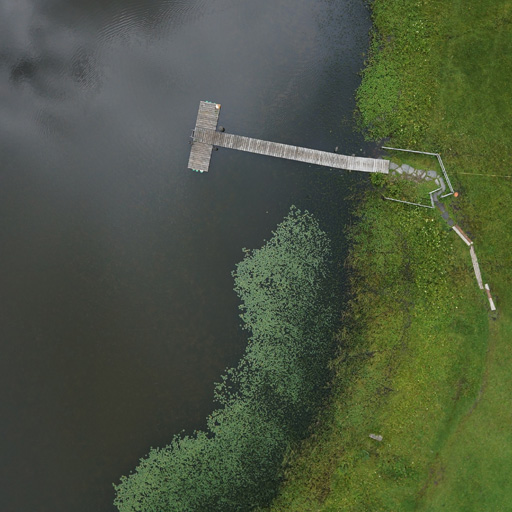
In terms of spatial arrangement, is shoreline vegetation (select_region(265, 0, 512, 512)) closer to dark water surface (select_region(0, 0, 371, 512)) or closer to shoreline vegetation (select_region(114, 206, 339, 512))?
shoreline vegetation (select_region(114, 206, 339, 512))

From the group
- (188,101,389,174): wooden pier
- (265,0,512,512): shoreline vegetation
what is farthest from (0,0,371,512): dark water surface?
(265,0,512,512): shoreline vegetation

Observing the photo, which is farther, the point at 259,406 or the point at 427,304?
the point at 259,406

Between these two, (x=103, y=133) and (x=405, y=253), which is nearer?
(x=405, y=253)

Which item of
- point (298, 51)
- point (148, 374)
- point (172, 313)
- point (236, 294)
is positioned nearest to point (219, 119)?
point (298, 51)

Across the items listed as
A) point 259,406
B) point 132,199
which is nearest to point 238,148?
point 132,199

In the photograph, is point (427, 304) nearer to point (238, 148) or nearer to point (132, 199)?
point (238, 148)

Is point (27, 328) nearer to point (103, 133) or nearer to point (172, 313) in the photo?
point (172, 313)
